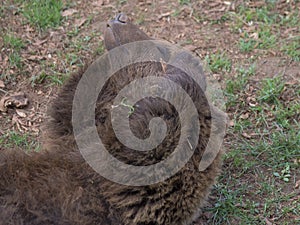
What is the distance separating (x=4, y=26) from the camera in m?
6.04

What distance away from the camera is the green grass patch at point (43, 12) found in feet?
19.9

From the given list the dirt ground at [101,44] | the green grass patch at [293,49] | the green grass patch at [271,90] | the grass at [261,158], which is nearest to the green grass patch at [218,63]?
the dirt ground at [101,44]

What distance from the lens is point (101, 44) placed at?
586cm

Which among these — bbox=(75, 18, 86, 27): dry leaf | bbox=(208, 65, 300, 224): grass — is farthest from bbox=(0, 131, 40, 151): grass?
bbox=(208, 65, 300, 224): grass

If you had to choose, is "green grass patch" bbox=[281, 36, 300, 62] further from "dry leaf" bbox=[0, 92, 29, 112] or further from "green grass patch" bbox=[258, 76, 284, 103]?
"dry leaf" bbox=[0, 92, 29, 112]

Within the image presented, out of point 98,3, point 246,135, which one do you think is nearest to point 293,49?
point 246,135

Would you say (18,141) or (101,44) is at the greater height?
(101,44)

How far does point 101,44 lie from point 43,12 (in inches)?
32.6

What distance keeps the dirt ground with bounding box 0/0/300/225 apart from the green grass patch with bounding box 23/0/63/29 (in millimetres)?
66

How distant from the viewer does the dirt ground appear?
17.2ft

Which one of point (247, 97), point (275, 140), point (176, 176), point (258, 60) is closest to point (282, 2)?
point (258, 60)

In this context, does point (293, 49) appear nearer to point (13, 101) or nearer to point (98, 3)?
point (98, 3)

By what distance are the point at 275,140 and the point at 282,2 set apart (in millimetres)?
2126

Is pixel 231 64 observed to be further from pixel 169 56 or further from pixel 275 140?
pixel 169 56
